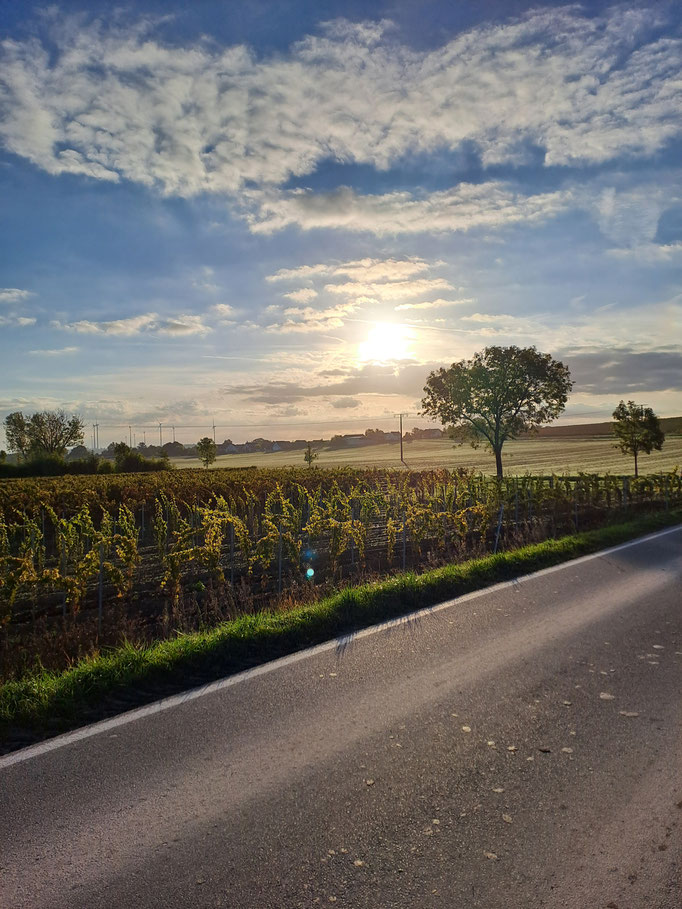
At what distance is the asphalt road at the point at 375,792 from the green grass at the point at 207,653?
502 millimetres

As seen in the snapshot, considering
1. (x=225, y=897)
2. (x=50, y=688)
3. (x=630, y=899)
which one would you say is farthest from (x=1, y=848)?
(x=630, y=899)

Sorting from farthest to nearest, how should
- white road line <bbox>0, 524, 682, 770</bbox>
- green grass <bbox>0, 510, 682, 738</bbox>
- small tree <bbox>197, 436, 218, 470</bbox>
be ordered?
small tree <bbox>197, 436, 218, 470</bbox> → green grass <bbox>0, 510, 682, 738</bbox> → white road line <bbox>0, 524, 682, 770</bbox>

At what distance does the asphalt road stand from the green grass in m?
0.50

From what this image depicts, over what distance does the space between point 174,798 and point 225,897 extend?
104cm

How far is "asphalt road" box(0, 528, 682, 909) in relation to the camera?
3447mm

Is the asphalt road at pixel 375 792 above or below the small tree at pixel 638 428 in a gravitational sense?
below

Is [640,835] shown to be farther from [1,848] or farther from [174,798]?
[1,848]

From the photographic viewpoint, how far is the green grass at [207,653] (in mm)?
5754

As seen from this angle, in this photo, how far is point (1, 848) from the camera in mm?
3775

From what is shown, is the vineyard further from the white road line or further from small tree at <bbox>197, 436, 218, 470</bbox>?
small tree at <bbox>197, 436, 218, 470</bbox>

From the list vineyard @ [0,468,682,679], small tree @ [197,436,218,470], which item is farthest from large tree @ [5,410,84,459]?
vineyard @ [0,468,682,679]

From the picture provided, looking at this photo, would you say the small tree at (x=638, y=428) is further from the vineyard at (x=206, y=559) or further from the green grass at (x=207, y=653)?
the green grass at (x=207, y=653)

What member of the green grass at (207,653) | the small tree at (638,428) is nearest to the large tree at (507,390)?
the small tree at (638,428)

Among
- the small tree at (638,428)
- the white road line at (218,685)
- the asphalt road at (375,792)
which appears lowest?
the asphalt road at (375,792)
